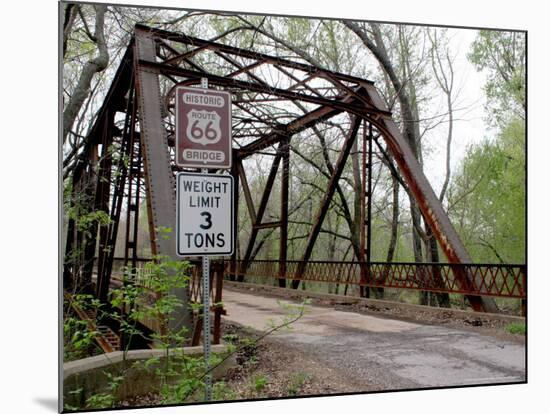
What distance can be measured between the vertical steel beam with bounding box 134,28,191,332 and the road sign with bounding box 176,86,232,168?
56.0 inches

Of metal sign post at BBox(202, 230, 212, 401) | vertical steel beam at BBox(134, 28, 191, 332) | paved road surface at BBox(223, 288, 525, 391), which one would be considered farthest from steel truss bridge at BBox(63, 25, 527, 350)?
metal sign post at BBox(202, 230, 212, 401)

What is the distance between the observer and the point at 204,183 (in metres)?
3.52

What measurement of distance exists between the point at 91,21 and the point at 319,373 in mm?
5108

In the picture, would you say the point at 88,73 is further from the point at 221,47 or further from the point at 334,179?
the point at 334,179

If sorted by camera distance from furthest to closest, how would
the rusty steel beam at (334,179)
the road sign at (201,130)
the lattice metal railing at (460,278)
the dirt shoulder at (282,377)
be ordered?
the rusty steel beam at (334,179) → the lattice metal railing at (460,278) → the dirt shoulder at (282,377) → the road sign at (201,130)

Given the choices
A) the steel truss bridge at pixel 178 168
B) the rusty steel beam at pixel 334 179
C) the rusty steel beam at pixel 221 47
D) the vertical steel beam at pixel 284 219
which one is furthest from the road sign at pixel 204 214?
the vertical steel beam at pixel 284 219

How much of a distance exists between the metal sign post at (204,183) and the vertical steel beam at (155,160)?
1.38 meters

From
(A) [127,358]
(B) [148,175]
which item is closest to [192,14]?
(B) [148,175]

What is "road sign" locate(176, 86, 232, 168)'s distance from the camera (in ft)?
11.7

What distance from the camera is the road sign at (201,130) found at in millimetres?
3572

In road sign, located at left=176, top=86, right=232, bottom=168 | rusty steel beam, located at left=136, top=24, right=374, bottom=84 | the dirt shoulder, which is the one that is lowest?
the dirt shoulder

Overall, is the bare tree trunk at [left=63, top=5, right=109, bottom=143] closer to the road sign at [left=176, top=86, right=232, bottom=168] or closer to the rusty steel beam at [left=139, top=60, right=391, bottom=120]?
the rusty steel beam at [left=139, top=60, right=391, bottom=120]

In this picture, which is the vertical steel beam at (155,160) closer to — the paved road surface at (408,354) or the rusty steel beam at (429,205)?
the paved road surface at (408,354)

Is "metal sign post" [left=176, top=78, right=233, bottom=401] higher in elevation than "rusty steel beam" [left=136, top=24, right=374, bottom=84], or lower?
lower
